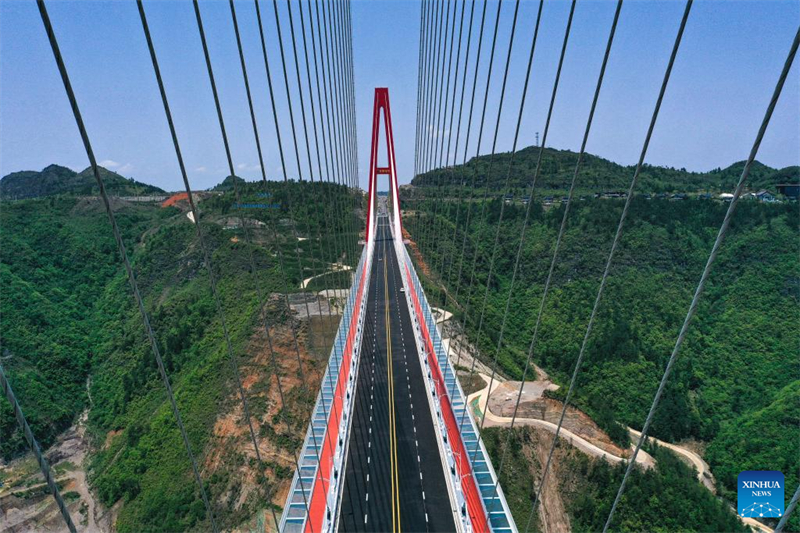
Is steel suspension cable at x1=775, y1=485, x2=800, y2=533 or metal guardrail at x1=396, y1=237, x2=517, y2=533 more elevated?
steel suspension cable at x1=775, y1=485, x2=800, y2=533

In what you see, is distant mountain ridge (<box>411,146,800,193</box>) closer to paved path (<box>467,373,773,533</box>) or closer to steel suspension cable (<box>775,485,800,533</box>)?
paved path (<box>467,373,773,533</box>)

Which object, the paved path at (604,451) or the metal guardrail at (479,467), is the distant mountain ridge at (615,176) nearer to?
the paved path at (604,451)

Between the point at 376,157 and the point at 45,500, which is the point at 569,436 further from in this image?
the point at 376,157

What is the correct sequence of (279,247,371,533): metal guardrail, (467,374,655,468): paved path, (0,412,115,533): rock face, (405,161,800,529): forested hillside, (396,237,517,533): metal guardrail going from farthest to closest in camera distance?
(405,161,800,529): forested hillside
(0,412,115,533): rock face
(467,374,655,468): paved path
(279,247,371,533): metal guardrail
(396,237,517,533): metal guardrail

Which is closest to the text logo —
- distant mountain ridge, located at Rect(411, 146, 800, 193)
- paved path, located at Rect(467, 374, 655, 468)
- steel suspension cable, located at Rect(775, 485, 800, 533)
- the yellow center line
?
paved path, located at Rect(467, 374, 655, 468)

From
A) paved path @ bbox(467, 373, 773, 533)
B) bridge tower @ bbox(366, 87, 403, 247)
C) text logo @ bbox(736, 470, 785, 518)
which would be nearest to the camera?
paved path @ bbox(467, 373, 773, 533)

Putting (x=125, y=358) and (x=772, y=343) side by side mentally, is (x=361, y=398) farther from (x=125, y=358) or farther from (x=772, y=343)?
(x=772, y=343)

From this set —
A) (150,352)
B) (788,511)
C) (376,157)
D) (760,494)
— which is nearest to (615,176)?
(376,157)
